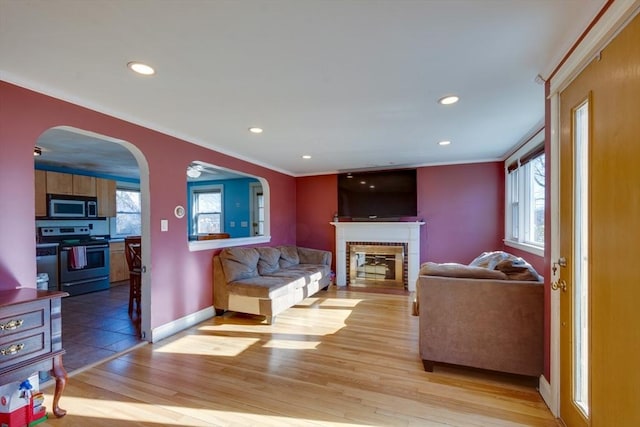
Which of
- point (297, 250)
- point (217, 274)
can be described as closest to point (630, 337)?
point (217, 274)

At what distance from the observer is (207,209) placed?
763 cm

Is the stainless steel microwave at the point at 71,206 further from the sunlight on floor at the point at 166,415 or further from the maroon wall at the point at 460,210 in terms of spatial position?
the maroon wall at the point at 460,210

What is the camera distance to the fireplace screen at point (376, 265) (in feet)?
18.7

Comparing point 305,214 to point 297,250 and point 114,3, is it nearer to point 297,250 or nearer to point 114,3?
point 297,250

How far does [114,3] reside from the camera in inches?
55.4

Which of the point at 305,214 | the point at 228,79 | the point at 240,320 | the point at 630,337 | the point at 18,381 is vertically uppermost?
the point at 228,79

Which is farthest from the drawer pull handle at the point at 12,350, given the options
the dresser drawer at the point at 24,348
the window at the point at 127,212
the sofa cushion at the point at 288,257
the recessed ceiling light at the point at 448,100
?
the window at the point at 127,212

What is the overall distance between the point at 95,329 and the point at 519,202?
18.8 feet

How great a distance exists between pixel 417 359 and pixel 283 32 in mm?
2809

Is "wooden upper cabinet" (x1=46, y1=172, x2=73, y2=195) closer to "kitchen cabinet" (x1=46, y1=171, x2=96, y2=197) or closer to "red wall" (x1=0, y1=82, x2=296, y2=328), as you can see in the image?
"kitchen cabinet" (x1=46, y1=171, x2=96, y2=197)

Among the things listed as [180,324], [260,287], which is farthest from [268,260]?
[180,324]

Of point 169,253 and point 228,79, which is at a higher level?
point 228,79

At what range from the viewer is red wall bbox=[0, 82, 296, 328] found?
207cm

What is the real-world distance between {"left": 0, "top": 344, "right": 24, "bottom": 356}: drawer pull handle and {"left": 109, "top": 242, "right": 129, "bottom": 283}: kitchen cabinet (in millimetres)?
4879
